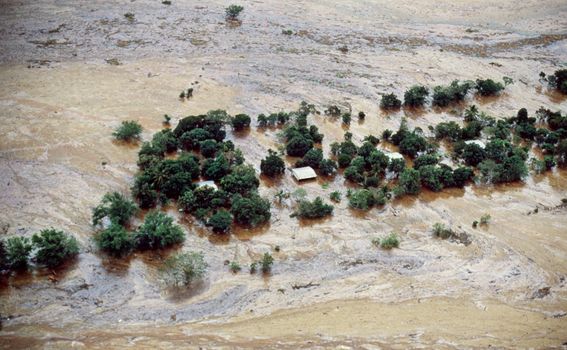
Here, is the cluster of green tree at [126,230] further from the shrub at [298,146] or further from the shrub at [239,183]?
the shrub at [298,146]

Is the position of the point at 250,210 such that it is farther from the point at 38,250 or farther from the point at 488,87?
the point at 488,87

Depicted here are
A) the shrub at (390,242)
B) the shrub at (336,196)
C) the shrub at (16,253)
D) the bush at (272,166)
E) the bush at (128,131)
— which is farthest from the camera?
the bush at (128,131)

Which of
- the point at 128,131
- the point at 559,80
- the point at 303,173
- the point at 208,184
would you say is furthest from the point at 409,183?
the point at 559,80

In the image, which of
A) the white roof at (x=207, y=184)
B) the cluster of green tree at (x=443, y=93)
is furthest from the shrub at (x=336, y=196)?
the cluster of green tree at (x=443, y=93)

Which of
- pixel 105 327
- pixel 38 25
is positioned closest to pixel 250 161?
pixel 105 327

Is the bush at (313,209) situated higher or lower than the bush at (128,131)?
lower

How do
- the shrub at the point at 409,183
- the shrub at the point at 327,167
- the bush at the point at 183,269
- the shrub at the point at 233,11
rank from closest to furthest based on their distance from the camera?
the bush at the point at 183,269 < the shrub at the point at 409,183 < the shrub at the point at 327,167 < the shrub at the point at 233,11

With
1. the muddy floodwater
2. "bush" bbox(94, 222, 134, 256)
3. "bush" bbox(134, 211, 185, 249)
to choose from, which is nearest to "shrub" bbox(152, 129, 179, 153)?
the muddy floodwater
